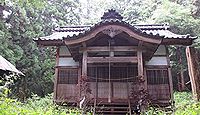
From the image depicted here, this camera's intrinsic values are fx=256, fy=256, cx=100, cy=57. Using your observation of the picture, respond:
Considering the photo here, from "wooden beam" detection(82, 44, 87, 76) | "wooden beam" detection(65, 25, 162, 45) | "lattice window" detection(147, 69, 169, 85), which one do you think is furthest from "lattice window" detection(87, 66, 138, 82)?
"wooden beam" detection(65, 25, 162, 45)

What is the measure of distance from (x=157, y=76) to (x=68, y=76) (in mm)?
4540

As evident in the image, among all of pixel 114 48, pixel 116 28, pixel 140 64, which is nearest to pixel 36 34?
pixel 114 48

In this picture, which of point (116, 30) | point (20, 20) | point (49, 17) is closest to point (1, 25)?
point (20, 20)

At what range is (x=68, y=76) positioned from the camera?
13.3 meters

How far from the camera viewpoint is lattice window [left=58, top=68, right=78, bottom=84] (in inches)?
519

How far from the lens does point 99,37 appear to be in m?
11.8

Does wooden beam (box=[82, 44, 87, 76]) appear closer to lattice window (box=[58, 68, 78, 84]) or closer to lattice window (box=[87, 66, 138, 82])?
lattice window (box=[87, 66, 138, 82])

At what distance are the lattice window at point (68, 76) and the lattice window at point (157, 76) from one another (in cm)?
374

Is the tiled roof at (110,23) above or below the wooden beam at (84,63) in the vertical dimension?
above

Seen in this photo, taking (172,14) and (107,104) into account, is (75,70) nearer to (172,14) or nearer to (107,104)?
(107,104)

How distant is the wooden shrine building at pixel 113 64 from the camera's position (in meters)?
11.1

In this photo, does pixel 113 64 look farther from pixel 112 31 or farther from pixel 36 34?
pixel 36 34

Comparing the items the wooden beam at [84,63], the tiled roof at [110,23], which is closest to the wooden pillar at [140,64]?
the tiled roof at [110,23]

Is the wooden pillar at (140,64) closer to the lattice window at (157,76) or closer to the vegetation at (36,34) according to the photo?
the lattice window at (157,76)
